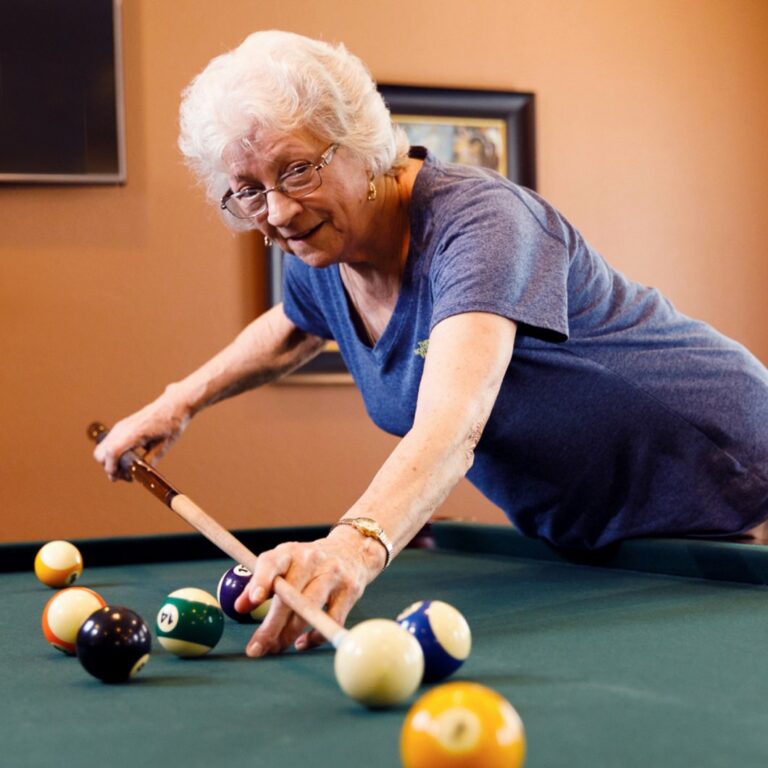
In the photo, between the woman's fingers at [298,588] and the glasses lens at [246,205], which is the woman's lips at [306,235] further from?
the woman's fingers at [298,588]

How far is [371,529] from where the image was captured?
142 centimetres

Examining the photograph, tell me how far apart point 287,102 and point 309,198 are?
157 millimetres

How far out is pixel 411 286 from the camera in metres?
1.96

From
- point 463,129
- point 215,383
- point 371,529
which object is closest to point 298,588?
point 371,529

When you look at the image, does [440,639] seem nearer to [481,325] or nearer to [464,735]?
[464,735]

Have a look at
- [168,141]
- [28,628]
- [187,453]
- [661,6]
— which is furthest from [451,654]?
[661,6]

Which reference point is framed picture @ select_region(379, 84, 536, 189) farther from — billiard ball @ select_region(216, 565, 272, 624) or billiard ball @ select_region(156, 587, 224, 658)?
billiard ball @ select_region(156, 587, 224, 658)

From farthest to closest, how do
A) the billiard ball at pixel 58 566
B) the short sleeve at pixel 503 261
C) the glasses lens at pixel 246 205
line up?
the billiard ball at pixel 58 566
the glasses lens at pixel 246 205
the short sleeve at pixel 503 261

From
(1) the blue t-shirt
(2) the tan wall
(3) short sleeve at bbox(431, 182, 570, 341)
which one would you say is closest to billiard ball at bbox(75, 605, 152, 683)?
(3) short sleeve at bbox(431, 182, 570, 341)

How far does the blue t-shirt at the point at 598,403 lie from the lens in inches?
76.6

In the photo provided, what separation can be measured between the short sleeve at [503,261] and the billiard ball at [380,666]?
2.16 feet

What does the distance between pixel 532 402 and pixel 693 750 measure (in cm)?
113

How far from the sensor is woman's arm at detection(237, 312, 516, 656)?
1345 millimetres

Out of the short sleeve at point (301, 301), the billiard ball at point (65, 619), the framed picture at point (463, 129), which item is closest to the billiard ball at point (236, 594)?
the billiard ball at point (65, 619)
